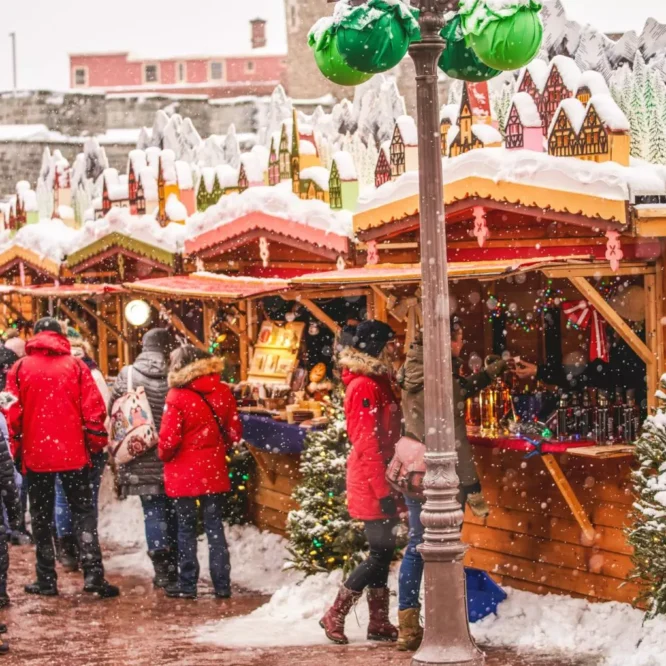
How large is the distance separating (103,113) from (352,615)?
78.6 ft

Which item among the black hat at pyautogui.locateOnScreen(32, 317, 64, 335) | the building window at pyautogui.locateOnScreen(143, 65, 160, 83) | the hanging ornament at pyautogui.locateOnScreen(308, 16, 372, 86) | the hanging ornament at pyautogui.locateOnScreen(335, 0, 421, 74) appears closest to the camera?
the hanging ornament at pyautogui.locateOnScreen(335, 0, 421, 74)

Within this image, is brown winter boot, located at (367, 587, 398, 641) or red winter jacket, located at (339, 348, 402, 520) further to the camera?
brown winter boot, located at (367, 587, 398, 641)

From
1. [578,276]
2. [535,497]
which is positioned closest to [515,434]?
[535,497]

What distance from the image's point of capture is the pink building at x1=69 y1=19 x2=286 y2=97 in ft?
197

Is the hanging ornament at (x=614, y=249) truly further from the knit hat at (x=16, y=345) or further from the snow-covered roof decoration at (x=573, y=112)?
the knit hat at (x=16, y=345)

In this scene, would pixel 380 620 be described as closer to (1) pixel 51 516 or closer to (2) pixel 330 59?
(1) pixel 51 516

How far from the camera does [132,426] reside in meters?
10.9

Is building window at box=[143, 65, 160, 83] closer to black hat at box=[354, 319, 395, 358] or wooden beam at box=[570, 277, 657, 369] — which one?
black hat at box=[354, 319, 395, 358]

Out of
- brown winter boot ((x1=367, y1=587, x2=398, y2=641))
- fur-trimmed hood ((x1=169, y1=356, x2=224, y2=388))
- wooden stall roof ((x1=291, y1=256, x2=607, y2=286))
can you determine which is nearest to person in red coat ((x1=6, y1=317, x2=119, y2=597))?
fur-trimmed hood ((x1=169, y1=356, x2=224, y2=388))

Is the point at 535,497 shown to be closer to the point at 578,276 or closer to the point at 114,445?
the point at 578,276

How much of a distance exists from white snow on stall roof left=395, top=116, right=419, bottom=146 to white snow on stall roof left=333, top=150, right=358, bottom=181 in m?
0.97

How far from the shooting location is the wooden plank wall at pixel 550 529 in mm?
8969

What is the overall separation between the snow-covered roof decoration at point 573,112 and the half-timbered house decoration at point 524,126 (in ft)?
0.58

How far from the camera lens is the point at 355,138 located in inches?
505
